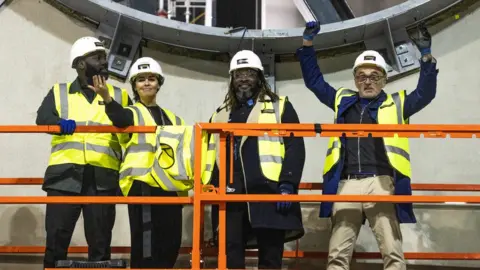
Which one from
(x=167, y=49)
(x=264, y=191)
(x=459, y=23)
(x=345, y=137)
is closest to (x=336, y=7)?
(x=459, y=23)

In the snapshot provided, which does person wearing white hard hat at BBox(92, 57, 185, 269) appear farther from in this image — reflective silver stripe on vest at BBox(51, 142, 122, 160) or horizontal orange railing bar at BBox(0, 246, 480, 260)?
horizontal orange railing bar at BBox(0, 246, 480, 260)

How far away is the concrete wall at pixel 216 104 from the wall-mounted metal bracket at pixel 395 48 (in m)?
0.13

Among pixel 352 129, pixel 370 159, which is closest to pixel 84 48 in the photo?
pixel 352 129

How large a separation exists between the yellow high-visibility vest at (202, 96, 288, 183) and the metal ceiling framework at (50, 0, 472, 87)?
1.62 metres

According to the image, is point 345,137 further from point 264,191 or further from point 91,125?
point 91,125

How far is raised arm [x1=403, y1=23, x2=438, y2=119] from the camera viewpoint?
15.6 ft

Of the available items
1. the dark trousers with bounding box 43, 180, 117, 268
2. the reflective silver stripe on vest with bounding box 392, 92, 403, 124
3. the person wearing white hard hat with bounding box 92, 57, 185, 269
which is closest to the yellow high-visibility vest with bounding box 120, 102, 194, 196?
the person wearing white hard hat with bounding box 92, 57, 185, 269

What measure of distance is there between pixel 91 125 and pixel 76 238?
6.01 ft

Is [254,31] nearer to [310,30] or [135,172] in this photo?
[310,30]

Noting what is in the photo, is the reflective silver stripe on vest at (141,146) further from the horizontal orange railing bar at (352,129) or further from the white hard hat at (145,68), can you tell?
the horizontal orange railing bar at (352,129)

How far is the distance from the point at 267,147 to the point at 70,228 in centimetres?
150

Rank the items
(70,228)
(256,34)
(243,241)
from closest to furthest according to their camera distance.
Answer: (243,241) → (70,228) → (256,34)

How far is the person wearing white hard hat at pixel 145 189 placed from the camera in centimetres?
469

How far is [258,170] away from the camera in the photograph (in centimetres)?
479
